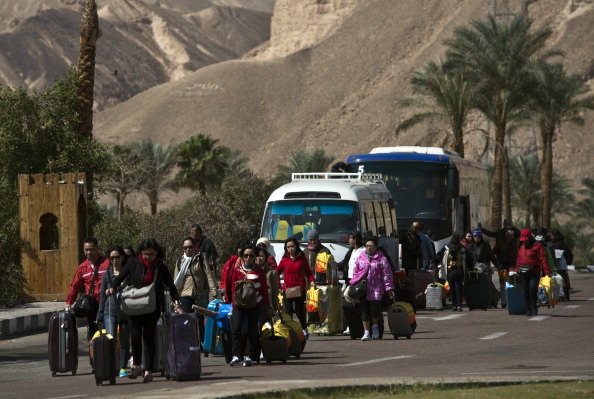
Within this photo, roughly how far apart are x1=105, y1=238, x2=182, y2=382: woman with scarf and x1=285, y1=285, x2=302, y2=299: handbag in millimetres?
5060

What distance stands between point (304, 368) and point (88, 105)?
58.6 ft

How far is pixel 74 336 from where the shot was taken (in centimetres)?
1477

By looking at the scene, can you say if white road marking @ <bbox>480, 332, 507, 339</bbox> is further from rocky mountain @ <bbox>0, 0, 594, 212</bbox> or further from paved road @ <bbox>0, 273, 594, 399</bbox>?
rocky mountain @ <bbox>0, 0, 594, 212</bbox>

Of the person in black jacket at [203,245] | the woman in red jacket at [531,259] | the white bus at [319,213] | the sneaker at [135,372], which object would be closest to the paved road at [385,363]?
the sneaker at [135,372]

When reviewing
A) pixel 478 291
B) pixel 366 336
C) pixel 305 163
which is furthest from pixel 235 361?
pixel 305 163

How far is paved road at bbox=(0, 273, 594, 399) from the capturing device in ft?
41.1

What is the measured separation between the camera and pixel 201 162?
7156cm

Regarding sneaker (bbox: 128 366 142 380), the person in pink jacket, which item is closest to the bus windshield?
the person in pink jacket

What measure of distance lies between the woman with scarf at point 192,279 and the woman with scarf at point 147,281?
3.36m

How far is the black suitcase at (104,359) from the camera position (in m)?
13.4

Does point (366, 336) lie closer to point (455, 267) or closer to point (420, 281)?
point (455, 267)

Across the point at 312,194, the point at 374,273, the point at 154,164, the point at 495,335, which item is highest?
the point at 154,164

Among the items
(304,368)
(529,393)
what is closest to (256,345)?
(304,368)

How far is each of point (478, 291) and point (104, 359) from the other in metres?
14.6
